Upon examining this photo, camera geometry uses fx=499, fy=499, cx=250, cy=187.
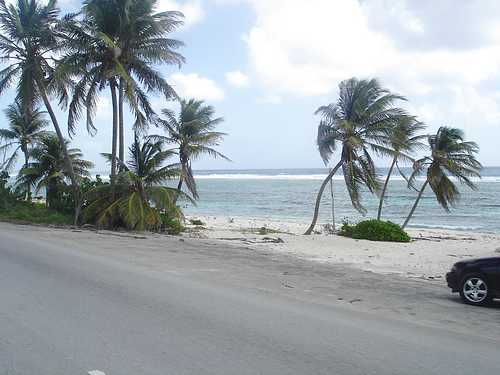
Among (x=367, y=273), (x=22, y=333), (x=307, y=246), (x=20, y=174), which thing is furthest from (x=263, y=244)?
(x=20, y=174)

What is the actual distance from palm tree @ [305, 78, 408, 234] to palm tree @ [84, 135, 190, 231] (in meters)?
7.45

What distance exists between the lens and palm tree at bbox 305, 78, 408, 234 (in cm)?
2306

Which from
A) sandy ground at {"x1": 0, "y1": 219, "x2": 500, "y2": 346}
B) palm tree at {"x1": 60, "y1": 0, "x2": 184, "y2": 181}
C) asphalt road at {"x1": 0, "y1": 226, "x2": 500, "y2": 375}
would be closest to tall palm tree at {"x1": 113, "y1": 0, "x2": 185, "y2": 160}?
palm tree at {"x1": 60, "y1": 0, "x2": 184, "y2": 181}

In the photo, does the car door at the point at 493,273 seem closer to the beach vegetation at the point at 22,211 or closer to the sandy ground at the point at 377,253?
the sandy ground at the point at 377,253

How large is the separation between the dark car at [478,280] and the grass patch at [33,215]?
1767cm

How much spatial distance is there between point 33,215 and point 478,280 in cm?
2067

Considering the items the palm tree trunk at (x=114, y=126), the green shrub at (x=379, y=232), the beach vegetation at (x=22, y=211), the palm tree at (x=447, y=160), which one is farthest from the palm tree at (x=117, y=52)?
the palm tree at (x=447, y=160)

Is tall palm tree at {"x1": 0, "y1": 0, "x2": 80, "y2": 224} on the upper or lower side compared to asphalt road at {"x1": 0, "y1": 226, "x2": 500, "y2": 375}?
upper

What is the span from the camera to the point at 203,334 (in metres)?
5.86

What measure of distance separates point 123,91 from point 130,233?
6.20 metres

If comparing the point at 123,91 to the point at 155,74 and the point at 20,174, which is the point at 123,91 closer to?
the point at 155,74

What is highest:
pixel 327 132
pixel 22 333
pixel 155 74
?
pixel 155 74

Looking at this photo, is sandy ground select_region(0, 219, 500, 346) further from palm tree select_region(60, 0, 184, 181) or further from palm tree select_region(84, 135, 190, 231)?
palm tree select_region(60, 0, 184, 181)

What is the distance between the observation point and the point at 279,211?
162ft
